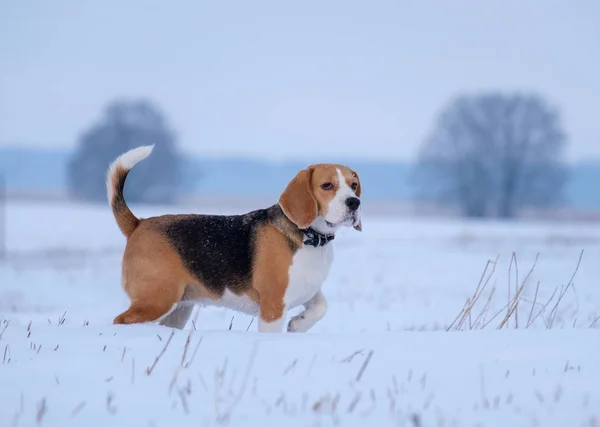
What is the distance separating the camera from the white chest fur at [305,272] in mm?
5785

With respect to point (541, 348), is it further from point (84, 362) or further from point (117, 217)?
point (117, 217)

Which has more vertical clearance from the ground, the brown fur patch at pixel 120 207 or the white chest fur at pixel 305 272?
the brown fur patch at pixel 120 207

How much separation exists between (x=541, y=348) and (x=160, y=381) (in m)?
2.17

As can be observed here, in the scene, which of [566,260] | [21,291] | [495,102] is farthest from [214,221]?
[495,102]

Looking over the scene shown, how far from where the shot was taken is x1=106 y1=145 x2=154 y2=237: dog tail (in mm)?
6289

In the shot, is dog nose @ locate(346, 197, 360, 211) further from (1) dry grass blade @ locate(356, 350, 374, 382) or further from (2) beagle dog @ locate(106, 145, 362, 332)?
(1) dry grass blade @ locate(356, 350, 374, 382)

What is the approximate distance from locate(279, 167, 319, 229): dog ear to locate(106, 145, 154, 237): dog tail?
3.96ft

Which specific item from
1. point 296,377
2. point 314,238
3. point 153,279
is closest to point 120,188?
point 153,279

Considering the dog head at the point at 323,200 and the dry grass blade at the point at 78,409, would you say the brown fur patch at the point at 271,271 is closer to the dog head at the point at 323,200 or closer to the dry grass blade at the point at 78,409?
the dog head at the point at 323,200

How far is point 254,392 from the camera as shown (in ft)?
12.5

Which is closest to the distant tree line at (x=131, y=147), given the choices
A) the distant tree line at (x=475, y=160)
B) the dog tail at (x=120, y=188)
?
the distant tree line at (x=475, y=160)

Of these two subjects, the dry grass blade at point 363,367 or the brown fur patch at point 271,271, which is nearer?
the dry grass blade at point 363,367

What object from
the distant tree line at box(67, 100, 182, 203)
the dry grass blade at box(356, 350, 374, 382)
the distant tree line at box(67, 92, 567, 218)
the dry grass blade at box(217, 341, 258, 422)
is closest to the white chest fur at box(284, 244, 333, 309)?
the dry grass blade at box(217, 341, 258, 422)

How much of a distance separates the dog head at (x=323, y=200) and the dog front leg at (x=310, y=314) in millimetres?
612
